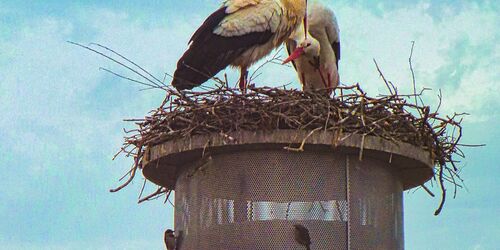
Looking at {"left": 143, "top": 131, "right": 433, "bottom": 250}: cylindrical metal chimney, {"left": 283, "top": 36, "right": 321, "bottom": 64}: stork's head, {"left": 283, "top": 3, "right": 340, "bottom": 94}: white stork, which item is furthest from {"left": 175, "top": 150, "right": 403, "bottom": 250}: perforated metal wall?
{"left": 283, "top": 3, "right": 340, "bottom": 94}: white stork

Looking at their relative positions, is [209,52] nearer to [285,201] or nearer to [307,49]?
[307,49]

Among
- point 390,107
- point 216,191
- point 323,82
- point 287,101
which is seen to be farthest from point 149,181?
point 323,82

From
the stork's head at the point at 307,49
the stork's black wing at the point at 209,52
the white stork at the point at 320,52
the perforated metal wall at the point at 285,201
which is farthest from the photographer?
the white stork at the point at 320,52

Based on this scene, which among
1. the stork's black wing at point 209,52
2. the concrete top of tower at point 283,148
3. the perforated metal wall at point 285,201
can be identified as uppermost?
the stork's black wing at point 209,52

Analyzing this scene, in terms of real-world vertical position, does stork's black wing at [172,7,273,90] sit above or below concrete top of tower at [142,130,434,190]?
above

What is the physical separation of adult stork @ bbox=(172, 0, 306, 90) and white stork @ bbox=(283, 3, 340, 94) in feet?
2.38

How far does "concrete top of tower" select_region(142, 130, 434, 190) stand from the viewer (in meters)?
6.23

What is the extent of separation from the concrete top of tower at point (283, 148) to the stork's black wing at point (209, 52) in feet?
3.55

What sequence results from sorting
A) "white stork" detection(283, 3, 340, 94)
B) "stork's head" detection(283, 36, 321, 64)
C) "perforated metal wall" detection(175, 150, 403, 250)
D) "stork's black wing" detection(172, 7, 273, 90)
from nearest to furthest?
"perforated metal wall" detection(175, 150, 403, 250) < "stork's black wing" detection(172, 7, 273, 90) < "stork's head" detection(283, 36, 321, 64) < "white stork" detection(283, 3, 340, 94)

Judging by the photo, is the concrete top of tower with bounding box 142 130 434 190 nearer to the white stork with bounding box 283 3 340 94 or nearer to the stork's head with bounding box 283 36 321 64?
the stork's head with bounding box 283 36 321 64

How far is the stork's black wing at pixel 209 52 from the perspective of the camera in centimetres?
786

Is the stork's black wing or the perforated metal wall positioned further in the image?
the stork's black wing

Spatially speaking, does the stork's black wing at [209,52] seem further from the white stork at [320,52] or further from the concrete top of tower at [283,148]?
the concrete top of tower at [283,148]

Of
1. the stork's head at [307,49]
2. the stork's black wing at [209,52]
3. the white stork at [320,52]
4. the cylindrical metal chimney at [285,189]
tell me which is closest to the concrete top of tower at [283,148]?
the cylindrical metal chimney at [285,189]
